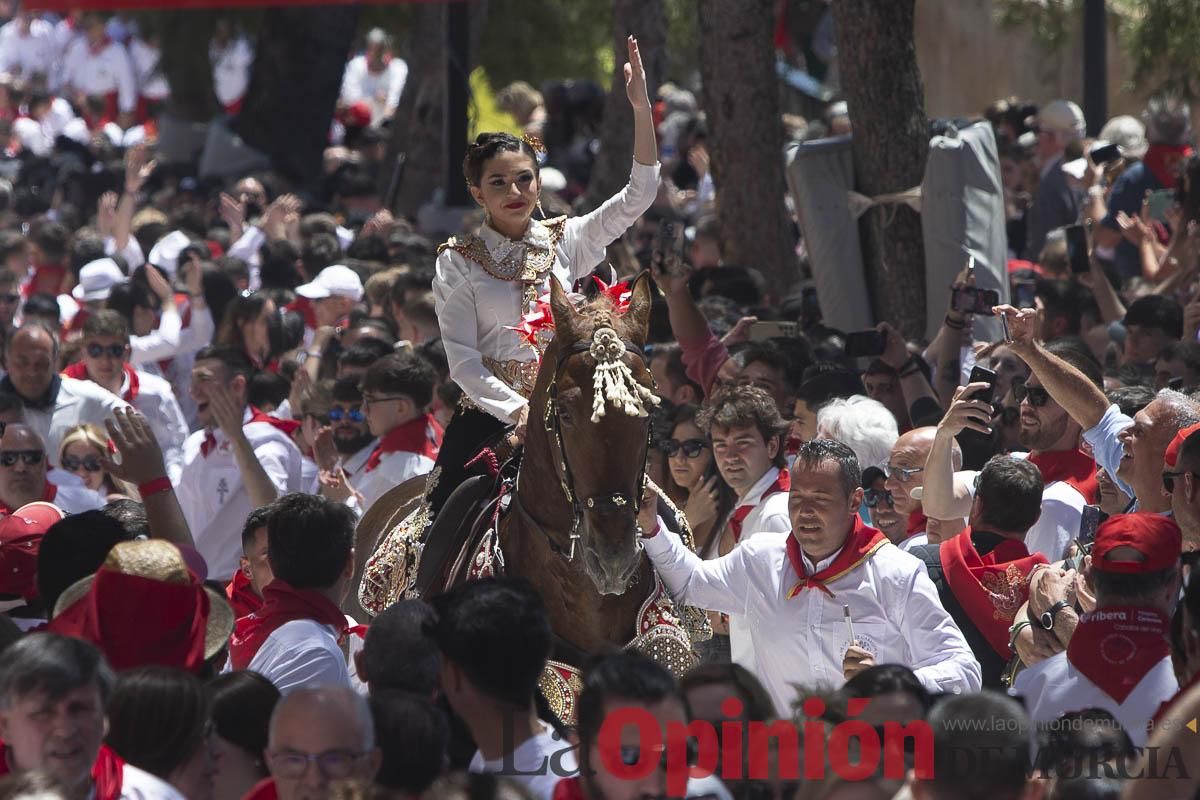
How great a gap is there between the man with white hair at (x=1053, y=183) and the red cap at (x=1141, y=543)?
32.5 ft

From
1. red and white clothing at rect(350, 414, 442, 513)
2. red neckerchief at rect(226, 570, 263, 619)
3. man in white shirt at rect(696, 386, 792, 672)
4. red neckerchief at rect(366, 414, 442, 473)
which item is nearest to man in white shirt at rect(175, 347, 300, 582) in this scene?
red and white clothing at rect(350, 414, 442, 513)

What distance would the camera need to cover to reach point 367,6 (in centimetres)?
2688

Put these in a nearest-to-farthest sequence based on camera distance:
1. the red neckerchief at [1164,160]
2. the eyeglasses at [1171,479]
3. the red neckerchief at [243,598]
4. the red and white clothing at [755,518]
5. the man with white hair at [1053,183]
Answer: the eyeglasses at [1171,479], the red and white clothing at [755,518], the red neckerchief at [243,598], the red neckerchief at [1164,160], the man with white hair at [1053,183]

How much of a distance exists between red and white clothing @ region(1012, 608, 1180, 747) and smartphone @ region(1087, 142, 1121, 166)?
346 inches

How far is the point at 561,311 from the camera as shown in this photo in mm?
6508

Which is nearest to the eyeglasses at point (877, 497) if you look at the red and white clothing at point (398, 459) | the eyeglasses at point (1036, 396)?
the eyeglasses at point (1036, 396)

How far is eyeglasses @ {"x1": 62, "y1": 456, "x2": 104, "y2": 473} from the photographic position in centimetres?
957

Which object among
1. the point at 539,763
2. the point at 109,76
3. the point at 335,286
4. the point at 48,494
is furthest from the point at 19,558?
the point at 109,76

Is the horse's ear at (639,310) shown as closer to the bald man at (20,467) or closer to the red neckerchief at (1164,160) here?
the bald man at (20,467)

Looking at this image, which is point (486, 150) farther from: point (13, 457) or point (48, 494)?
point (48, 494)

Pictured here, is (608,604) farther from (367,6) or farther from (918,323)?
(367,6)

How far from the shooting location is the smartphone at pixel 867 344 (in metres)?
10.1

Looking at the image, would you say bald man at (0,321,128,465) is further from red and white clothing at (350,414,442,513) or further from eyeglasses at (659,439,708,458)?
eyeglasses at (659,439,708,458)

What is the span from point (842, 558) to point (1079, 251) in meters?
6.09
